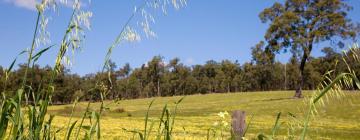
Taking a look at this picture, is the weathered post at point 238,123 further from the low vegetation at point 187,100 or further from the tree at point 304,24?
the tree at point 304,24

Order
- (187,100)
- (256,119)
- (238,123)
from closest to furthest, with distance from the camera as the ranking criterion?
(238,123)
(256,119)
(187,100)

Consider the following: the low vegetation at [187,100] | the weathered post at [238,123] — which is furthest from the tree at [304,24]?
the weathered post at [238,123]

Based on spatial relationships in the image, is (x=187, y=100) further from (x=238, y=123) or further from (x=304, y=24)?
(x=238, y=123)

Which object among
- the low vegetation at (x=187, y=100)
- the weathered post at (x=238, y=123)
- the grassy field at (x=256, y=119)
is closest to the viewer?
the low vegetation at (x=187, y=100)

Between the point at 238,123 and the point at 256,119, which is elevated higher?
A: the point at 238,123

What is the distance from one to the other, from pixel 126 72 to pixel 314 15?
355ft

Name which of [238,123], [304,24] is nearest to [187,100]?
[304,24]

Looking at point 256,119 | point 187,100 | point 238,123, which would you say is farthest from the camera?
point 187,100

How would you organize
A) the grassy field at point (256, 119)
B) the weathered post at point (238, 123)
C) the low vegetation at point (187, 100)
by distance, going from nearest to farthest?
the low vegetation at point (187, 100) < the weathered post at point (238, 123) < the grassy field at point (256, 119)

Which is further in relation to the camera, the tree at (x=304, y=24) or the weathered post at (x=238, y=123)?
the tree at (x=304, y=24)

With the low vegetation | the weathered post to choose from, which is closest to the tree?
the low vegetation

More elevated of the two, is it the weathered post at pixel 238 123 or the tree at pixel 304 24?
the tree at pixel 304 24

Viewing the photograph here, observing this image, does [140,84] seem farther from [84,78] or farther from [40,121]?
[40,121]

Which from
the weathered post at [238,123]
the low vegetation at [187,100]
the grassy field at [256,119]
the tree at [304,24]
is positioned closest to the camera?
the low vegetation at [187,100]
